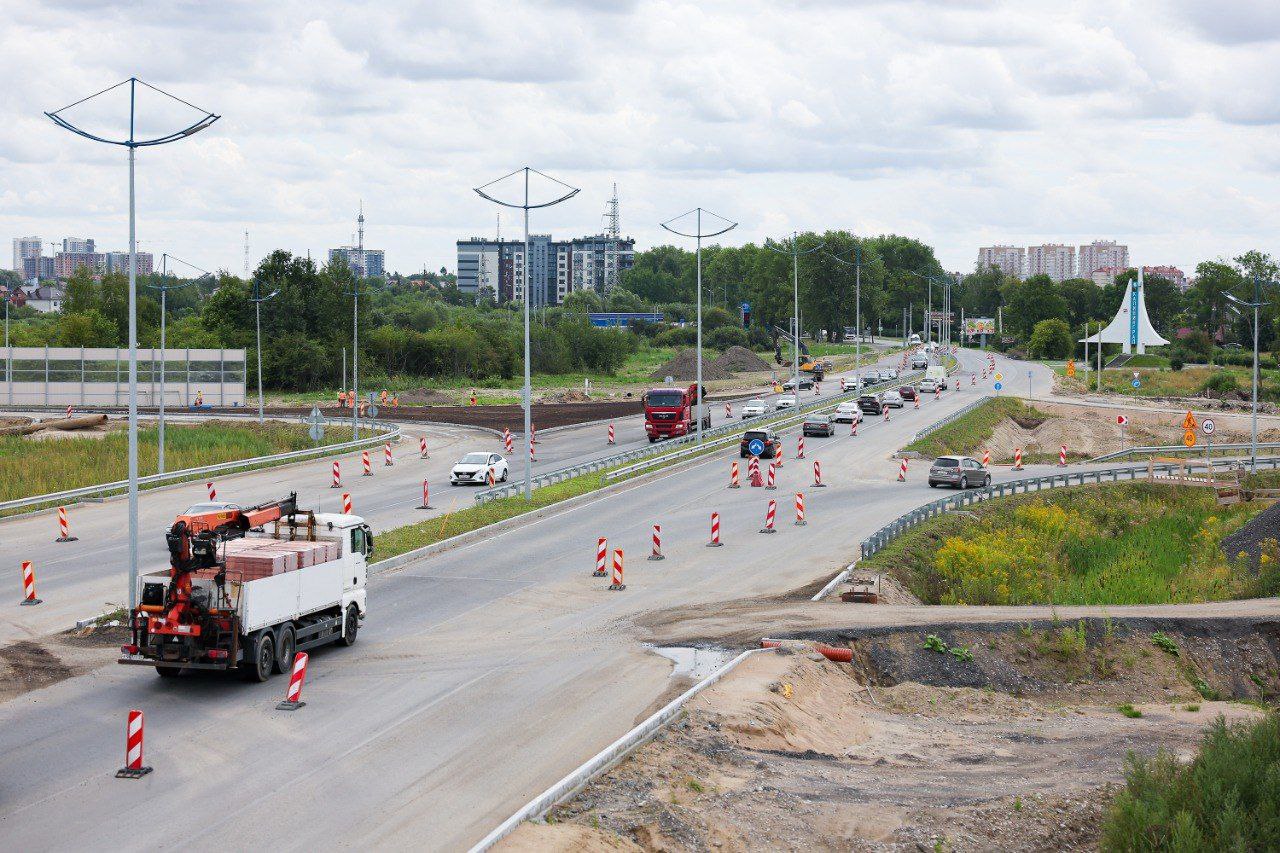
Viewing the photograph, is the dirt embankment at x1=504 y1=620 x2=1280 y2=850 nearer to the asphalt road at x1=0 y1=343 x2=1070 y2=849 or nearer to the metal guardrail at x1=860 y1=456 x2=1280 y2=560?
the asphalt road at x1=0 y1=343 x2=1070 y2=849

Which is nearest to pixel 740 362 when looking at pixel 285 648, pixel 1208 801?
pixel 285 648

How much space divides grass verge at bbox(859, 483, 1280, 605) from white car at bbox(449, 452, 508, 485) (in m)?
17.5

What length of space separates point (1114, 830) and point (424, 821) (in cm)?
766

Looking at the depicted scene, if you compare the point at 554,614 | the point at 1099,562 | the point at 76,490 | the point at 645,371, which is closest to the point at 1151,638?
the point at 554,614

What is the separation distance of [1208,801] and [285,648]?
13938 mm

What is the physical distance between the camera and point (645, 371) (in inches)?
5197

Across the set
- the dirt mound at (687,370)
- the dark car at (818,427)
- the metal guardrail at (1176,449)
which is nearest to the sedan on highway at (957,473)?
the metal guardrail at (1176,449)

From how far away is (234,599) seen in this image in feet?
65.0

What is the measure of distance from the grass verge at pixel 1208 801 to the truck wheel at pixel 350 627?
1358 cm

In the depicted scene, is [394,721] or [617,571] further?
[617,571]

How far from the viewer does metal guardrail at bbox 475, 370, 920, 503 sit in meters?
44.2

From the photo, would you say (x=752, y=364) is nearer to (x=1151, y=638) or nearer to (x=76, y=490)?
(x=76, y=490)

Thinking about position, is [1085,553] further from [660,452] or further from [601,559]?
[660,452]

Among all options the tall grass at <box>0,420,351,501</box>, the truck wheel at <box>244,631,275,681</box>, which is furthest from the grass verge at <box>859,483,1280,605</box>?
the tall grass at <box>0,420,351,501</box>
